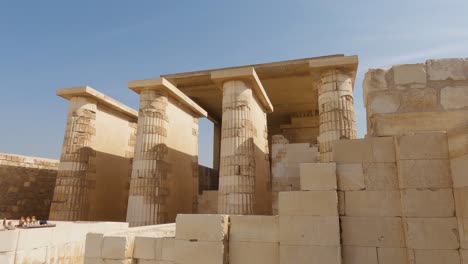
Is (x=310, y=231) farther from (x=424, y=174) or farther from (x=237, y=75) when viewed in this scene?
(x=237, y=75)

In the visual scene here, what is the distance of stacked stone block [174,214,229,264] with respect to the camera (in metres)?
4.43

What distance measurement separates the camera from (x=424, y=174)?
4043mm

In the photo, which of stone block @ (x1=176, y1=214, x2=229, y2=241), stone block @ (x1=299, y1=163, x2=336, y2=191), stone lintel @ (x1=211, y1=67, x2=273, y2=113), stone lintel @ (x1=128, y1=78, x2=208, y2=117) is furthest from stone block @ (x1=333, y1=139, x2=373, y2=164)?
stone lintel @ (x1=128, y1=78, x2=208, y2=117)

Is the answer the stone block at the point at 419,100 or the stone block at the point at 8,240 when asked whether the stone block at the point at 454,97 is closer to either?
the stone block at the point at 419,100

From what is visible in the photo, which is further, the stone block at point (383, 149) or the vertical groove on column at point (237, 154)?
the vertical groove on column at point (237, 154)

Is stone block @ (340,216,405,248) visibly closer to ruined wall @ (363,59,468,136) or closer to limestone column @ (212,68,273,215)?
ruined wall @ (363,59,468,136)

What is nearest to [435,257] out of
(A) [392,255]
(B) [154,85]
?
(A) [392,255]

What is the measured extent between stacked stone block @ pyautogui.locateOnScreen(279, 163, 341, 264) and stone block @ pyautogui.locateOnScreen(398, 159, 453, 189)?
904 millimetres

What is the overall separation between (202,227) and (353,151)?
248 centimetres

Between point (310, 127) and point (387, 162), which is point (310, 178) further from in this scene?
point (310, 127)

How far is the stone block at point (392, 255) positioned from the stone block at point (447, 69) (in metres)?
2.58

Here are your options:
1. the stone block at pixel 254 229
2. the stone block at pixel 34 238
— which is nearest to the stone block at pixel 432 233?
the stone block at pixel 254 229

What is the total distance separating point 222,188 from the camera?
10.4m

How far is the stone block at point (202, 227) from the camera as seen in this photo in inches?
176
